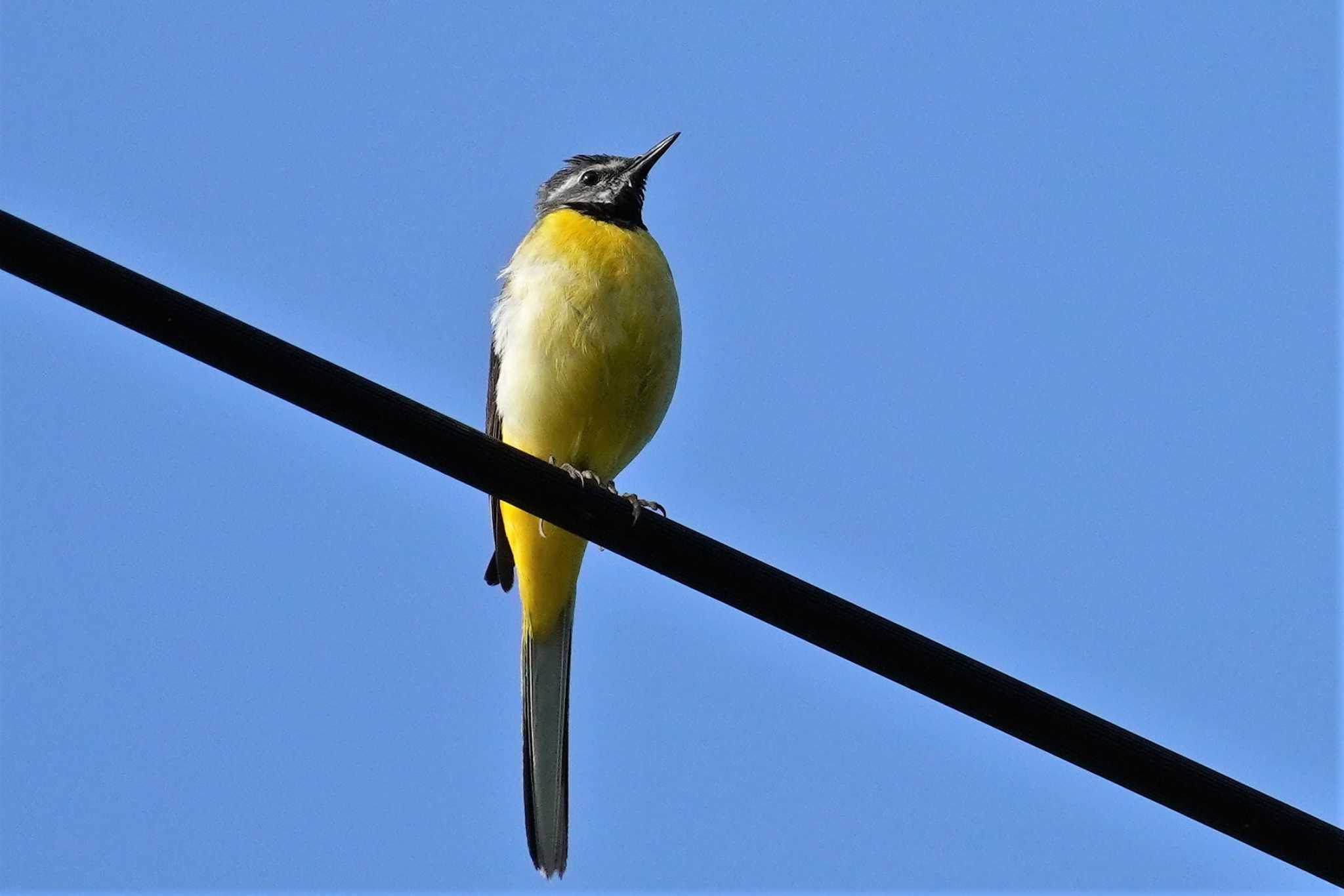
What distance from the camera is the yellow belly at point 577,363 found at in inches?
261

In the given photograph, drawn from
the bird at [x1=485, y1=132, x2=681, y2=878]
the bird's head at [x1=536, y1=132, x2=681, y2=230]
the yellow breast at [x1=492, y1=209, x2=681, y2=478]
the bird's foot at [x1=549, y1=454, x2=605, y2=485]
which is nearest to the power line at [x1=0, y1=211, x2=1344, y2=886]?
the bird at [x1=485, y1=132, x2=681, y2=878]

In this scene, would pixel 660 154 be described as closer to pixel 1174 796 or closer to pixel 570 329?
pixel 570 329

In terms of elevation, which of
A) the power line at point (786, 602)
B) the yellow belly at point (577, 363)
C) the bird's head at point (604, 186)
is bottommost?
the power line at point (786, 602)

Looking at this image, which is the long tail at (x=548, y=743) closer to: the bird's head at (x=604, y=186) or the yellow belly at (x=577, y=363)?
the yellow belly at (x=577, y=363)

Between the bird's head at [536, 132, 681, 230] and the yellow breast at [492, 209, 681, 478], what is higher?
the bird's head at [536, 132, 681, 230]

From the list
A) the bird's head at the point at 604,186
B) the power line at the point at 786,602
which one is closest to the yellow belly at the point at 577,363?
the bird's head at the point at 604,186

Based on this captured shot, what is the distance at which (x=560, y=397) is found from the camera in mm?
6672

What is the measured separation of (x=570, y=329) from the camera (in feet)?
21.8

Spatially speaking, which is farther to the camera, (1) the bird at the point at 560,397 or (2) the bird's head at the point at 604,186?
(2) the bird's head at the point at 604,186

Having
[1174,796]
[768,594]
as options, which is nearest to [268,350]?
[768,594]

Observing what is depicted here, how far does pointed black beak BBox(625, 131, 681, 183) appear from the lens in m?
8.34

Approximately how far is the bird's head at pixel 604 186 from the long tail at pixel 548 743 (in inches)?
82.6

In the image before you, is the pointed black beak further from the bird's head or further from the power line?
the power line

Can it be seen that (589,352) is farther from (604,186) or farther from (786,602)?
(786,602)
